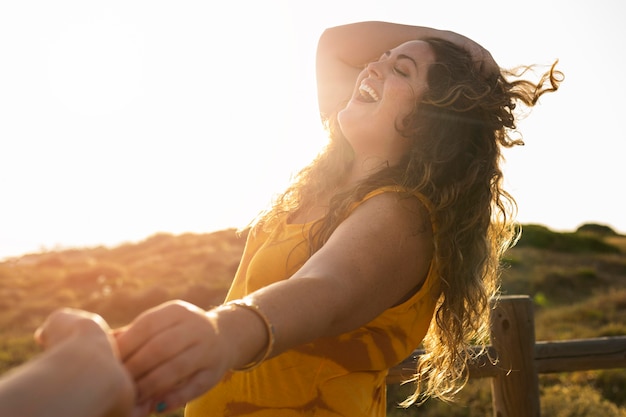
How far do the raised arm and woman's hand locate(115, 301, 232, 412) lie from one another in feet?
7.02

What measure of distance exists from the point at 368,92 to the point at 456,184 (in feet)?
1.65

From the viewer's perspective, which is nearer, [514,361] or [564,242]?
[514,361]

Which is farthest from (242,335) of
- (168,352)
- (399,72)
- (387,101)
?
(399,72)

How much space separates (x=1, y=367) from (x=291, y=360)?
1078cm

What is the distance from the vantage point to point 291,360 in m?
1.95

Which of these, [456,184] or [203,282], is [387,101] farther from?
[203,282]

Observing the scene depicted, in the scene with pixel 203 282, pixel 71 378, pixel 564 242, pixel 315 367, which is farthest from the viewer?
pixel 564 242

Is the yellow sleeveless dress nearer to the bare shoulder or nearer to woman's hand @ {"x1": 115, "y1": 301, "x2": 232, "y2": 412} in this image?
the bare shoulder

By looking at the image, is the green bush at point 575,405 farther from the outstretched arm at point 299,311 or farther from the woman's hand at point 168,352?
the woman's hand at point 168,352

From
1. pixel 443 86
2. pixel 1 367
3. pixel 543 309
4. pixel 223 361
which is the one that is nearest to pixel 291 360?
pixel 223 361

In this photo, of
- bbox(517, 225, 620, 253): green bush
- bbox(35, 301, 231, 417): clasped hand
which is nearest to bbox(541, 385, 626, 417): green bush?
bbox(35, 301, 231, 417): clasped hand

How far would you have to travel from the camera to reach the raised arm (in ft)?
10.7

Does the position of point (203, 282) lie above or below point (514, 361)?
below

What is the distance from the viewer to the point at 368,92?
7.86ft
